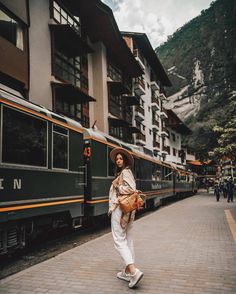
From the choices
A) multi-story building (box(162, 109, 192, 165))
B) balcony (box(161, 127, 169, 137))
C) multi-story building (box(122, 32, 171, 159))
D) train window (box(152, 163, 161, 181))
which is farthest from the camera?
multi-story building (box(162, 109, 192, 165))

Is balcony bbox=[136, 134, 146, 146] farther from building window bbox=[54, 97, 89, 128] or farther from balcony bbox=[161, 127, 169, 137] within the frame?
building window bbox=[54, 97, 89, 128]

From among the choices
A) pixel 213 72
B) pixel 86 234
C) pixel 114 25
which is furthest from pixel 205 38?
pixel 86 234

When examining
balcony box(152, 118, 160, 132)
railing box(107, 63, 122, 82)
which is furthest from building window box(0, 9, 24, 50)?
balcony box(152, 118, 160, 132)

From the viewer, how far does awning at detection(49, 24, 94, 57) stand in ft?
59.6

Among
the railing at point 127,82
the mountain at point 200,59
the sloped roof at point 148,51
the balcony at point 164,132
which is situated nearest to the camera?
the railing at point 127,82

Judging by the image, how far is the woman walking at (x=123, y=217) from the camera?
15.9 ft

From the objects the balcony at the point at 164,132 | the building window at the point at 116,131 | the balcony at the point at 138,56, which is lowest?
the building window at the point at 116,131

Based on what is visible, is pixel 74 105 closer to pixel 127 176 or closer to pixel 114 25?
pixel 114 25

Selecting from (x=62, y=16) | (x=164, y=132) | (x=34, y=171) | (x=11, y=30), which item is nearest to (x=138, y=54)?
(x=164, y=132)

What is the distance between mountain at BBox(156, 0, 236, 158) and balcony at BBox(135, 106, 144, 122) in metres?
33.5

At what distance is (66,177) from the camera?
340 inches

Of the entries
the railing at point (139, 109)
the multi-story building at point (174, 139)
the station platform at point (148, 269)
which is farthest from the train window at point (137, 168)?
the multi-story building at point (174, 139)

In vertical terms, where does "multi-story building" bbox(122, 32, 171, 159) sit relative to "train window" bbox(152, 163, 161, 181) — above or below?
above

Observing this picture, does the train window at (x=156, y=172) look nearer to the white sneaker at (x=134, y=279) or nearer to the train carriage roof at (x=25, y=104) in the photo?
the train carriage roof at (x=25, y=104)
